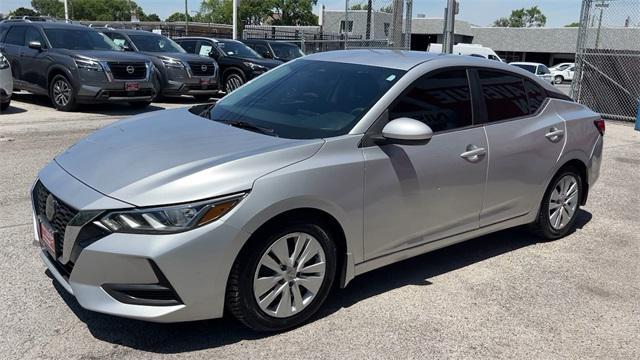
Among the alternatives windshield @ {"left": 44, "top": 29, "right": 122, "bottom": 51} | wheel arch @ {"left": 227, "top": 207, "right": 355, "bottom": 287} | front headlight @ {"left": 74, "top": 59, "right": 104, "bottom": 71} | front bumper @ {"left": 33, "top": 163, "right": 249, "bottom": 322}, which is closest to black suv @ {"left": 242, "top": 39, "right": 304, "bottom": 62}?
windshield @ {"left": 44, "top": 29, "right": 122, "bottom": 51}

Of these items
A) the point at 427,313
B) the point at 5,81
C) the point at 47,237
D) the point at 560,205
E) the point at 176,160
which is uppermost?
the point at 176,160

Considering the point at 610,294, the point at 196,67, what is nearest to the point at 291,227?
the point at 610,294

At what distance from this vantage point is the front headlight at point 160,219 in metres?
2.98

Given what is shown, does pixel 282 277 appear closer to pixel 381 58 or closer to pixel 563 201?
pixel 381 58

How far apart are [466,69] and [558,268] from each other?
1802mm

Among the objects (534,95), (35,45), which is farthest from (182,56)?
(534,95)

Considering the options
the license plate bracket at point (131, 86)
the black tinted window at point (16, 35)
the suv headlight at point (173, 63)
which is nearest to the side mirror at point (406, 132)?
the license plate bracket at point (131, 86)

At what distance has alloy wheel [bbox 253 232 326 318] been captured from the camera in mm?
3332

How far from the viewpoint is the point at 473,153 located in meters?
4.32

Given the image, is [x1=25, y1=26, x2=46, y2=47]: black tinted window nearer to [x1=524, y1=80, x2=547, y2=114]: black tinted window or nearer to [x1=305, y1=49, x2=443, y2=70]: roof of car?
[x1=305, y1=49, x2=443, y2=70]: roof of car

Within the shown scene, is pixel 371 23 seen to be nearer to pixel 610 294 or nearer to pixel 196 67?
pixel 196 67

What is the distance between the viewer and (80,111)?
1205 centimetres

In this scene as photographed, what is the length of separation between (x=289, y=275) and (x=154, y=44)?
41.6 ft

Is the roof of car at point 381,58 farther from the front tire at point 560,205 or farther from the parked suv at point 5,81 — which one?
the parked suv at point 5,81
